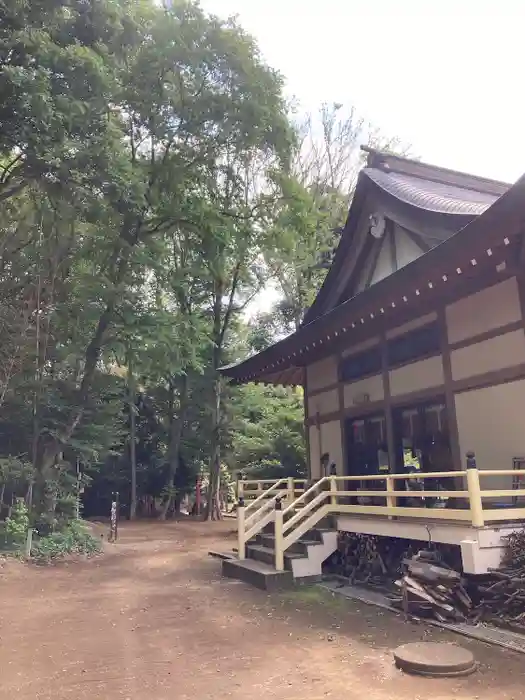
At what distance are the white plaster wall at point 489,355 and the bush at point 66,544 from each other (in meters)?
8.57

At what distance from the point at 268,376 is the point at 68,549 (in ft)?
19.9

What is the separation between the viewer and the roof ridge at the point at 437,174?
11453 millimetres

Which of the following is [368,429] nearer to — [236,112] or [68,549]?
[68,549]

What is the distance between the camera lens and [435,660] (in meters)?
4.39

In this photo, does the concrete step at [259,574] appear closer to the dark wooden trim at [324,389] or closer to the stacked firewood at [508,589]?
the stacked firewood at [508,589]

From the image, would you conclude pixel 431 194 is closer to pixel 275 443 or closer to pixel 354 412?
pixel 354 412

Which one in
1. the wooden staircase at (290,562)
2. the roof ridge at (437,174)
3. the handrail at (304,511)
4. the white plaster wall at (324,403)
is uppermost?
the roof ridge at (437,174)

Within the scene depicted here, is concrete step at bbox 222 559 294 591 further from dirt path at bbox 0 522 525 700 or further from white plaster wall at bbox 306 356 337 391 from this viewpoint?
white plaster wall at bbox 306 356 337 391

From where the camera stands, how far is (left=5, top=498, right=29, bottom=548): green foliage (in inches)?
408

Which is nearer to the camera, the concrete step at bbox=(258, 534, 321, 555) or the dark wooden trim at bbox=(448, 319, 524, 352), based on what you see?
the dark wooden trim at bbox=(448, 319, 524, 352)

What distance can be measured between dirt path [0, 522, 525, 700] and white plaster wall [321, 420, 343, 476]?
3674 millimetres

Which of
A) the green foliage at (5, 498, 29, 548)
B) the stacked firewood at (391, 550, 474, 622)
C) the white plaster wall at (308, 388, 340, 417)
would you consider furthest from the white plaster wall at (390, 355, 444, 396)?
the green foliage at (5, 498, 29, 548)

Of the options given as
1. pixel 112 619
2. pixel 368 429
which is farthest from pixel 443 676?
pixel 368 429

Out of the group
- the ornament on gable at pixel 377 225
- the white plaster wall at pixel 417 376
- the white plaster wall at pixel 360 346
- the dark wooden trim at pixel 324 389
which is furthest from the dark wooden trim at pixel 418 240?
the dark wooden trim at pixel 324 389
